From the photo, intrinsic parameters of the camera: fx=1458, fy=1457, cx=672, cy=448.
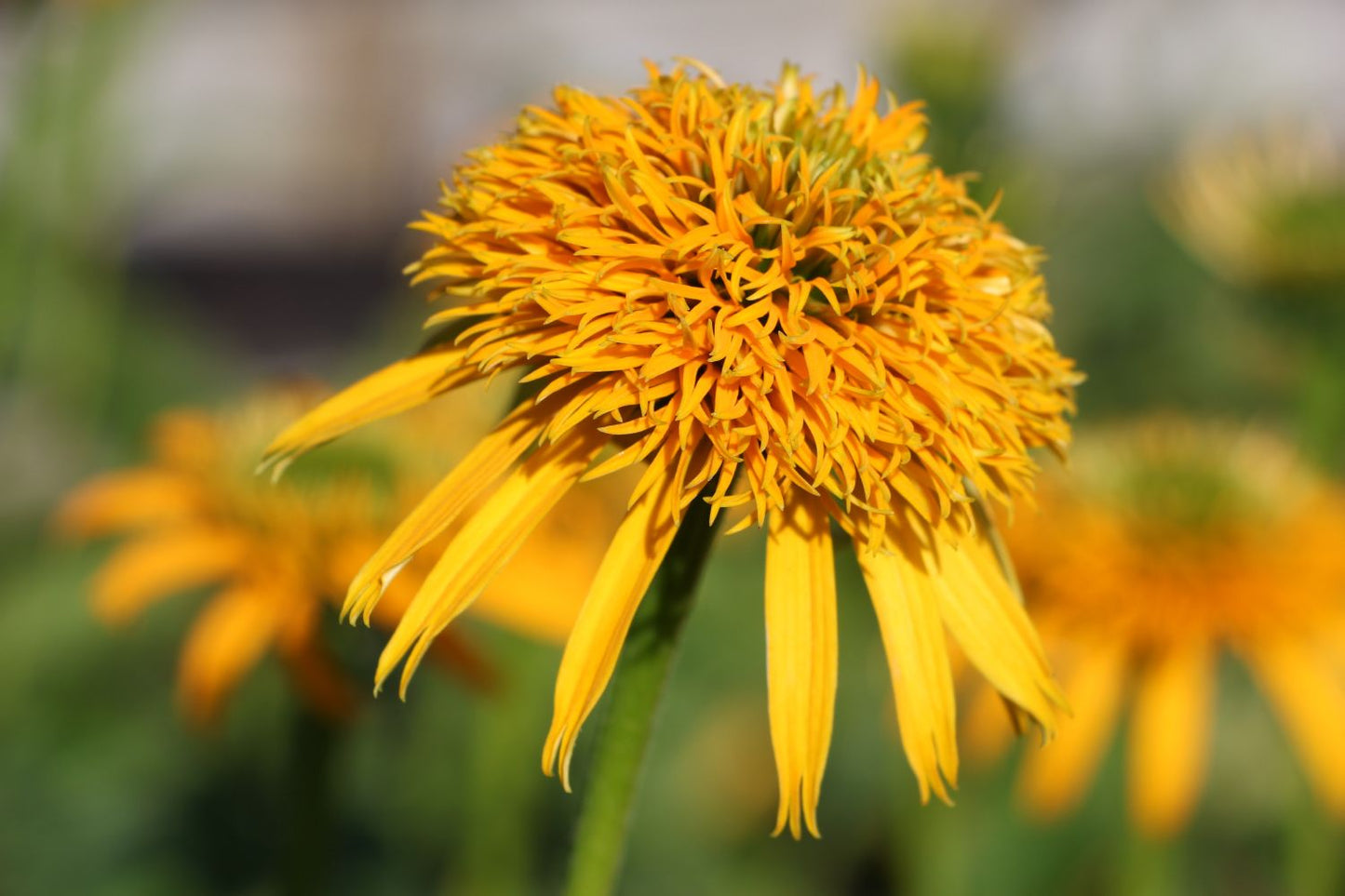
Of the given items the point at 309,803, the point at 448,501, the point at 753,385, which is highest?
the point at 753,385

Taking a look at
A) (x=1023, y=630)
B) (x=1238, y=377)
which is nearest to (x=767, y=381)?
(x=1023, y=630)

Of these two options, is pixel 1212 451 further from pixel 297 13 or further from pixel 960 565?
pixel 297 13

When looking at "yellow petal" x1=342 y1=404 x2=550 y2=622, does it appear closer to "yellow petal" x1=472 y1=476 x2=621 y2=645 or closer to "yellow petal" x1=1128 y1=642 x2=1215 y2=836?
"yellow petal" x1=472 y1=476 x2=621 y2=645

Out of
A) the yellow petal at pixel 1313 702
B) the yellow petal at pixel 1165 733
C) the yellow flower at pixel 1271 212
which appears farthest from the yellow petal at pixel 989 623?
the yellow flower at pixel 1271 212

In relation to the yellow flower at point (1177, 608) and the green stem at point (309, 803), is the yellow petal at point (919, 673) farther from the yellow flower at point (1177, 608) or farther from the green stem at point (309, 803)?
the yellow flower at point (1177, 608)

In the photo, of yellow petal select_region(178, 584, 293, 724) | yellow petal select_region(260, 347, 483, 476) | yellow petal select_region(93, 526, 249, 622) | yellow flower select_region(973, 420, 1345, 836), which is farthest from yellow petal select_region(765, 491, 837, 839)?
yellow flower select_region(973, 420, 1345, 836)

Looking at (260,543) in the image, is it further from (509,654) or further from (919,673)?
(919,673)

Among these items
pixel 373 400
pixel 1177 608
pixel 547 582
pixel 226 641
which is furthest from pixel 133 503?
pixel 1177 608
